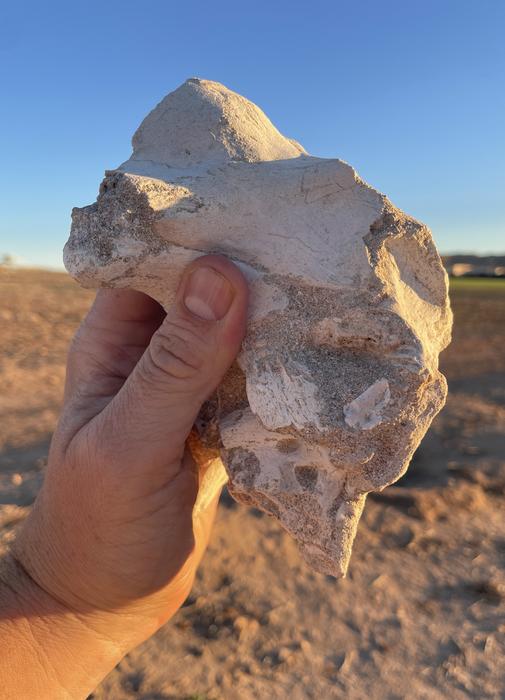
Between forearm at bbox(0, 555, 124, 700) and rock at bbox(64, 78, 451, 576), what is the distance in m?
0.99

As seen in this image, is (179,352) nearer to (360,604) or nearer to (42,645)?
(42,645)

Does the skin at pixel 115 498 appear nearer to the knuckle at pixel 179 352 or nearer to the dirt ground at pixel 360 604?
the knuckle at pixel 179 352

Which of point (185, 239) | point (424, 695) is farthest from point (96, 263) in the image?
point (424, 695)

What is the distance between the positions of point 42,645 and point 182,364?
116cm

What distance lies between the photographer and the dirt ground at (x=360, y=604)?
2646 mm

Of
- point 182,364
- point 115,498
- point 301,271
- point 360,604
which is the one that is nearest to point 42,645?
point 115,498

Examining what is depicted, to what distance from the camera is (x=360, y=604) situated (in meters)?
3.14

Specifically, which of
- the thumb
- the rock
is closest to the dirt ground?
the rock

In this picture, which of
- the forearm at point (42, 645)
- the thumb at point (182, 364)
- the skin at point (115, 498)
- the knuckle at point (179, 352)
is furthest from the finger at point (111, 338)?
the forearm at point (42, 645)

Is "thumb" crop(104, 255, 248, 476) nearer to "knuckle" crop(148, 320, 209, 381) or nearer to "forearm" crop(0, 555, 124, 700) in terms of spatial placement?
"knuckle" crop(148, 320, 209, 381)

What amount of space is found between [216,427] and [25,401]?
4.93 meters

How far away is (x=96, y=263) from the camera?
5.43ft

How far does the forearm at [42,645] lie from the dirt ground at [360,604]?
0.63m

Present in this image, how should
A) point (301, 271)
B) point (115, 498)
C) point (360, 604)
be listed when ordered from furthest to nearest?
point (360, 604) < point (115, 498) < point (301, 271)
